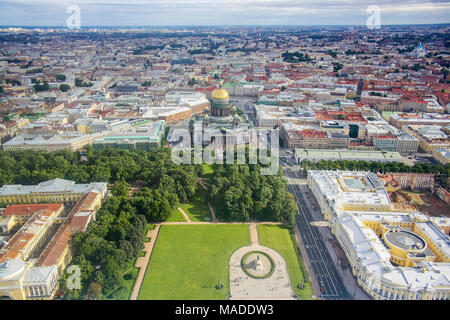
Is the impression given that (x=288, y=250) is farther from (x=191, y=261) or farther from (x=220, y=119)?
(x=220, y=119)

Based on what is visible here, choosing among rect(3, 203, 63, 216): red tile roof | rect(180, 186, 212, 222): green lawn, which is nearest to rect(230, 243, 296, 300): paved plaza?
rect(180, 186, 212, 222): green lawn

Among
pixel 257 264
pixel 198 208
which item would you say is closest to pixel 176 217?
pixel 198 208

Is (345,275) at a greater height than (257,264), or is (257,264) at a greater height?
(257,264)

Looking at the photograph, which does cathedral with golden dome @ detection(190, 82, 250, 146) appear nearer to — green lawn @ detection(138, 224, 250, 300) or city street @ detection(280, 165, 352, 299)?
city street @ detection(280, 165, 352, 299)

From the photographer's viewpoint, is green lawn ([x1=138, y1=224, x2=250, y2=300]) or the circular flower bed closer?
green lawn ([x1=138, y1=224, x2=250, y2=300])

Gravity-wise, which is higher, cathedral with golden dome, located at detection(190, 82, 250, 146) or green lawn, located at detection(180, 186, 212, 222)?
cathedral with golden dome, located at detection(190, 82, 250, 146)

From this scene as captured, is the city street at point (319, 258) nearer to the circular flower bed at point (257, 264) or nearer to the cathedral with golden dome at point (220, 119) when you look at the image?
the circular flower bed at point (257, 264)

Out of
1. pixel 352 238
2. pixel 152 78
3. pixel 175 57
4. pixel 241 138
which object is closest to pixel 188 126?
pixel 241 138
